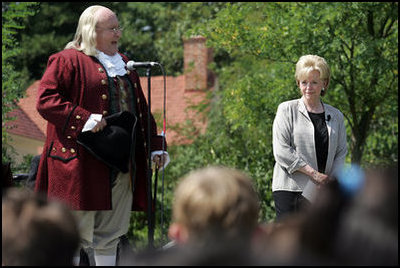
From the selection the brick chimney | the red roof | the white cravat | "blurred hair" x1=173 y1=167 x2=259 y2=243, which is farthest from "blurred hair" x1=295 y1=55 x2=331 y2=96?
the brick chimney

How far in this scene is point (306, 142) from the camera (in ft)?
16.1

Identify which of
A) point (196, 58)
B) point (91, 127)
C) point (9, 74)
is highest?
point (196, 58)

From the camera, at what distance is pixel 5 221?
2096 mm

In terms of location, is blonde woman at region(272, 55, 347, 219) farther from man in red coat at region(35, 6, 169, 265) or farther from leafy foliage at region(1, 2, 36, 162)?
leafy foliage at region(1, 2, 36, 162)

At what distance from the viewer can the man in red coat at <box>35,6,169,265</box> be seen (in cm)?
406

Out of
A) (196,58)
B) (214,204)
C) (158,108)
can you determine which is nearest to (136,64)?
(214,204)

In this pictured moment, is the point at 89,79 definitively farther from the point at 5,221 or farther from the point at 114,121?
the point at 5,221

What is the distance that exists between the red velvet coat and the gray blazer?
4.32 feet

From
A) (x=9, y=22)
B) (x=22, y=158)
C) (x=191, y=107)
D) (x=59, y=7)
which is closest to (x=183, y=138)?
(x=191, y=107)

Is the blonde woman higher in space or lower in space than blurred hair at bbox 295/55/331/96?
lower

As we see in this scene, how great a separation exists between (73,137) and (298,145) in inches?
63.9

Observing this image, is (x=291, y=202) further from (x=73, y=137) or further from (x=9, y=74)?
(x=9, y=74)

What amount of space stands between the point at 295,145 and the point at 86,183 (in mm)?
1550

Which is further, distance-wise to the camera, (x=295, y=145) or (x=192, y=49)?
(x=192, y=49)
